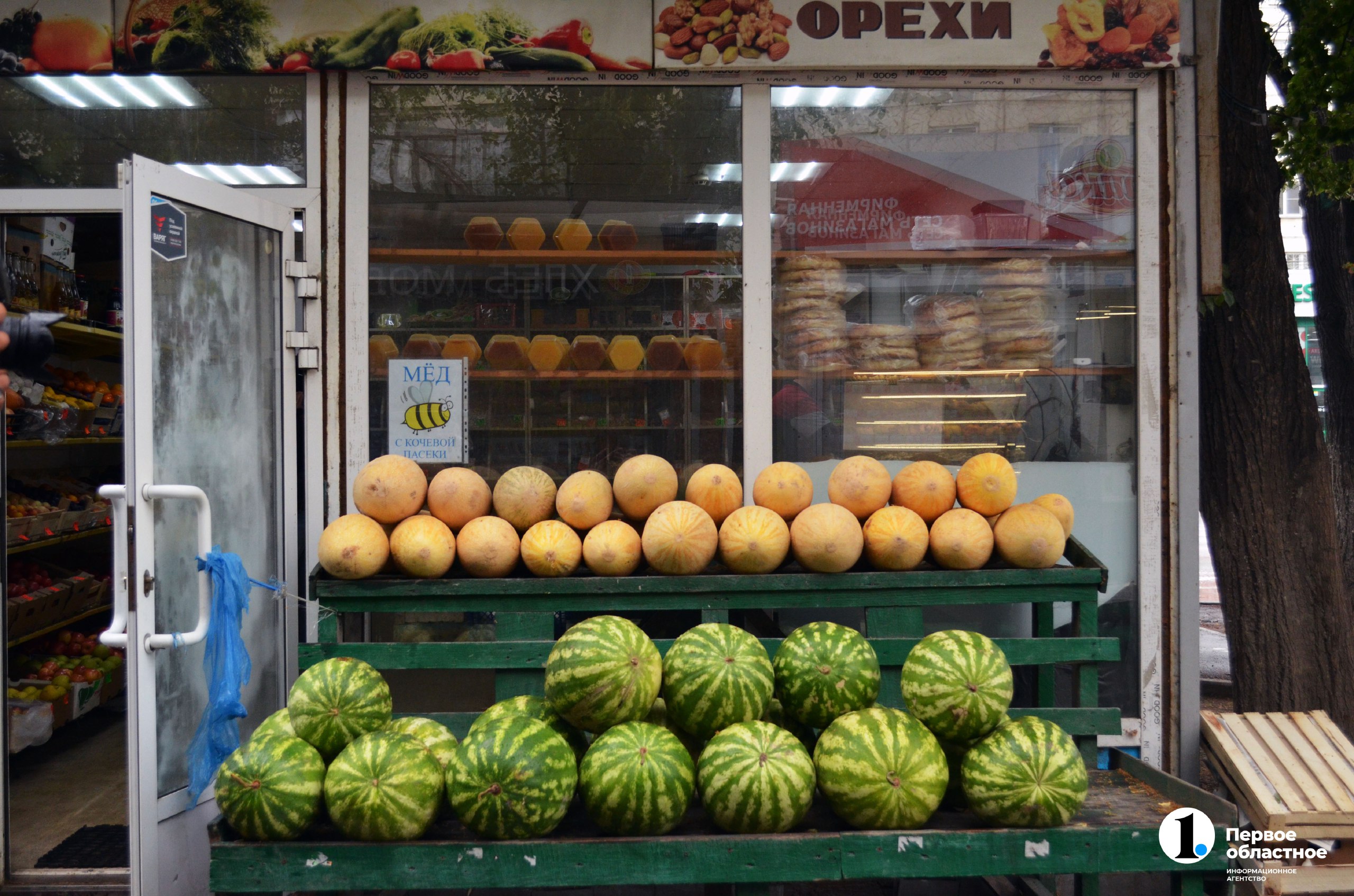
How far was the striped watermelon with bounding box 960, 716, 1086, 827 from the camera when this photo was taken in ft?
7.73

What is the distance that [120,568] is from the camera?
2.81 m

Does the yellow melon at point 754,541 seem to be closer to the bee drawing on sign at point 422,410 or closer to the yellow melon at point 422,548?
the yellow melon at point 422,548

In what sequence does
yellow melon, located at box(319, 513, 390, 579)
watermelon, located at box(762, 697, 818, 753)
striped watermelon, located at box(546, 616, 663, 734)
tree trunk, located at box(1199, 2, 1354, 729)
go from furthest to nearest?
tree trunk, located at box(1199, 2, 1354, 729) < yellow melon, located at box(319, 513, 390, 579) < watermelon, located at box(762, 697, 818, 753) < striped watermelon, located at box(546, 616, 663, 734)

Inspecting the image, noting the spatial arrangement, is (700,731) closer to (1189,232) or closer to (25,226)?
(1189,232)

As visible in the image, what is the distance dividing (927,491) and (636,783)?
168 cm

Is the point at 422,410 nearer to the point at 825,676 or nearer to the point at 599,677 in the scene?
the point at 599,677

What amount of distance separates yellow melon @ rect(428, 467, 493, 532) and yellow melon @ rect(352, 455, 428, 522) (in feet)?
0.23

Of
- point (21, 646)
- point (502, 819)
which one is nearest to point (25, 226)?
point (21, 646)

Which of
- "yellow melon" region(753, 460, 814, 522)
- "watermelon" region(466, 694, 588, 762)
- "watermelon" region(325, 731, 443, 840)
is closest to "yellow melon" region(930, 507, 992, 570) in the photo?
"yellow melon" region(753, 460, 814, 522)

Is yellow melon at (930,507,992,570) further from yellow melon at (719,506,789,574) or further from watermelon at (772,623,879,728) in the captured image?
watermelon at (772,623,879,728)

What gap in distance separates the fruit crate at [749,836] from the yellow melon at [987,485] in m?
Answer: 0.27

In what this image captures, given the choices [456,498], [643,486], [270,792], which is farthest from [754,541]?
[270,792]

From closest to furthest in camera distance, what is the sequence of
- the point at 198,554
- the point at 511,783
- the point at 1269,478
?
the point at 511,783
the point at 198,554
the point at 1269,478

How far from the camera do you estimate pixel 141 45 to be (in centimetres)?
383
